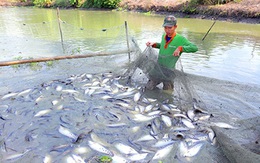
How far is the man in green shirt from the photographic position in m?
4.61

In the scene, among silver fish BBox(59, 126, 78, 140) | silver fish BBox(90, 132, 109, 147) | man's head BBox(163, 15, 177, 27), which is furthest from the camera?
man's head BBox(163, 15, 177, 27)

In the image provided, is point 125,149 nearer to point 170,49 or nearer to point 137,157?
point 137,157

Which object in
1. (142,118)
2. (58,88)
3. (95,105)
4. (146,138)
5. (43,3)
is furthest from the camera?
(43,3)

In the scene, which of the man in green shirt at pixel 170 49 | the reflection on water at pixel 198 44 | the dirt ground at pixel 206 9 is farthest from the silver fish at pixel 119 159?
the dirt ground at pixel 206 9

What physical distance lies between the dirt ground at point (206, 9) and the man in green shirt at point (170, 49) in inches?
623

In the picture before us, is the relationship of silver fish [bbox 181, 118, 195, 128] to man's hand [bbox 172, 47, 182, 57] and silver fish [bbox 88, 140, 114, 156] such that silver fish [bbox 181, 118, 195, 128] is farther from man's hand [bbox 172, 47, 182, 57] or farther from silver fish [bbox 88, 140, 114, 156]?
silver fish [bbox 88, 140, 114, 156]

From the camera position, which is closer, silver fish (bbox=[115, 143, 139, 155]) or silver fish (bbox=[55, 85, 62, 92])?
silver fish (bbox=[115, 143, 139, 155])

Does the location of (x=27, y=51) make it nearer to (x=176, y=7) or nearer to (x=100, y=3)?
(x=176, y=7)

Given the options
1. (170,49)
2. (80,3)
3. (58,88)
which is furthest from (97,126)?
(80,3)

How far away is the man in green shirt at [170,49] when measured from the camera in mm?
4613

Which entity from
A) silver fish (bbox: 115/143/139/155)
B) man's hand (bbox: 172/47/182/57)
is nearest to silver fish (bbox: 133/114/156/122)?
silver fish (bbox: 115/143/139/155)

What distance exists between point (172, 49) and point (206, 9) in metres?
18.6

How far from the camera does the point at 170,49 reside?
495cm

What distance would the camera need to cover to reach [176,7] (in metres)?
23.9
